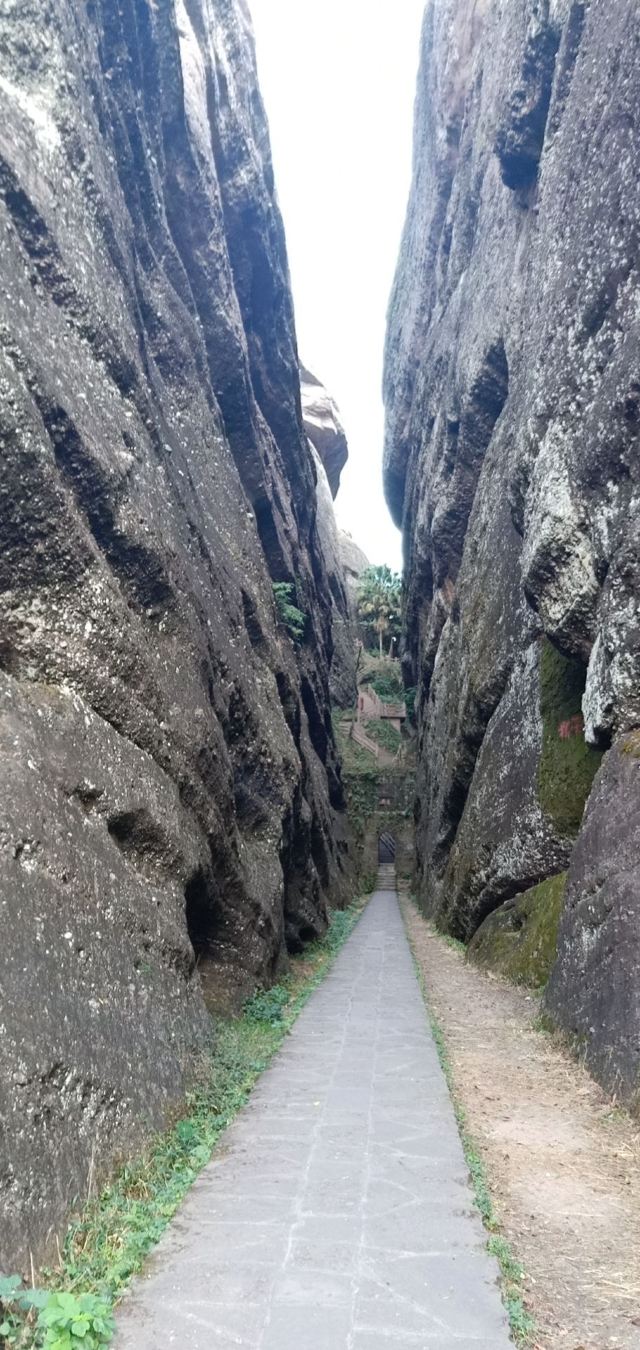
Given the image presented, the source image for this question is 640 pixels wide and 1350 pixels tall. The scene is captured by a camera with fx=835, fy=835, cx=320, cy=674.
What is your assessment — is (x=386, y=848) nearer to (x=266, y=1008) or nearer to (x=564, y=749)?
(x=564, y=749)

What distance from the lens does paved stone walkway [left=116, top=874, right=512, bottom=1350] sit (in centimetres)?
357

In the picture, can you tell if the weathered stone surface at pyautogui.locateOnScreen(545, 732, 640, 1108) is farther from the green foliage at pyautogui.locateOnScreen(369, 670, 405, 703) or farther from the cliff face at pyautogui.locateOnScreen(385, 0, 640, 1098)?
the green foliage at pyautogui.locateOnScreen(369, 670, 405, 703)

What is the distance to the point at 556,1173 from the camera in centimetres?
553

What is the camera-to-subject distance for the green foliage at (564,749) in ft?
40.2

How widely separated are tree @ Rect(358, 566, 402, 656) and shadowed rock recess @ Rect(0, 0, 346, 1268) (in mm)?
41447

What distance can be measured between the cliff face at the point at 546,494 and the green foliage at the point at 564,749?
4 centimetres

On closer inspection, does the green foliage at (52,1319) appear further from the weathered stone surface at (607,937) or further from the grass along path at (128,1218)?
the weathered stone surface at (607,937)

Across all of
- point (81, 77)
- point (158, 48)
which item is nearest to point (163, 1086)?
point (81, 77)

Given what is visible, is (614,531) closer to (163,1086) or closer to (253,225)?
(163,1086)

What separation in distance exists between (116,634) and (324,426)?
48147 millimetres

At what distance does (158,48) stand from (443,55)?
1856 centimetres

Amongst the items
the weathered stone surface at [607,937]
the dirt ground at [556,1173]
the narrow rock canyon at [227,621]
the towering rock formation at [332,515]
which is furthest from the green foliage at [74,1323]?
the towering rock formation at [332,515]

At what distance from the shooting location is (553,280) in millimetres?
12742

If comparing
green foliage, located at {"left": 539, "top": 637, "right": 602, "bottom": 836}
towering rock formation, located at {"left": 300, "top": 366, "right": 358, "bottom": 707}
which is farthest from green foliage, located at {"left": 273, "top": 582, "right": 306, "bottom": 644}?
towering rock formation, located at {"left": 300, "top": 366, "right": 358, "bottom": 707}
